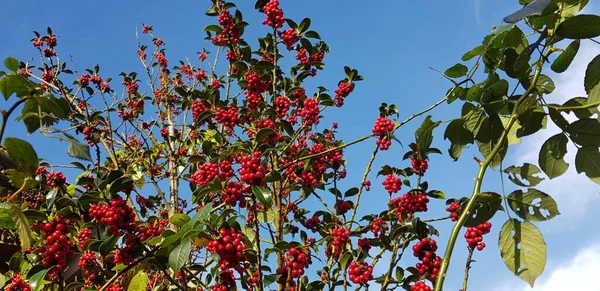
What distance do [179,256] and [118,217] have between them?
0.51 m

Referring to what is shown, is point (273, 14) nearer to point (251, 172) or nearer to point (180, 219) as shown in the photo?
point (251, 172)

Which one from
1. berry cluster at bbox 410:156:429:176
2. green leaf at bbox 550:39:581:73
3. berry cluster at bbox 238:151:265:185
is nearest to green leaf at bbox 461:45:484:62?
green leaf at bbox 550:39:581:73

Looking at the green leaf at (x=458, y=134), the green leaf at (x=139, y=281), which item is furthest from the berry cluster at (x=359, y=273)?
the green leaf at (x=458, y=134)

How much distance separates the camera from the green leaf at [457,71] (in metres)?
1.15

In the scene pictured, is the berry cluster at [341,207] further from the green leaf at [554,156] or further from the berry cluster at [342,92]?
the green leaf at [554,156]

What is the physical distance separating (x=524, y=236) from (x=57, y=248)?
1.90m

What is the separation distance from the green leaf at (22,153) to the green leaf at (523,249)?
93cm

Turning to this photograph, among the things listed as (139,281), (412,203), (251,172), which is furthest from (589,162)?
(412,203)

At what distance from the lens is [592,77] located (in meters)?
0.89

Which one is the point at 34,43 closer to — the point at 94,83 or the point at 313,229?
the point at 94,83

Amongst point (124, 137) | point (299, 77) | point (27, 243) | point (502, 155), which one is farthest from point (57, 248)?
point (124, 137)

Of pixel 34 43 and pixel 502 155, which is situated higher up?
pixel 34 43

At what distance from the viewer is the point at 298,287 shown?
292 cm

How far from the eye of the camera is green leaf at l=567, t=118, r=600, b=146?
3.02ft
